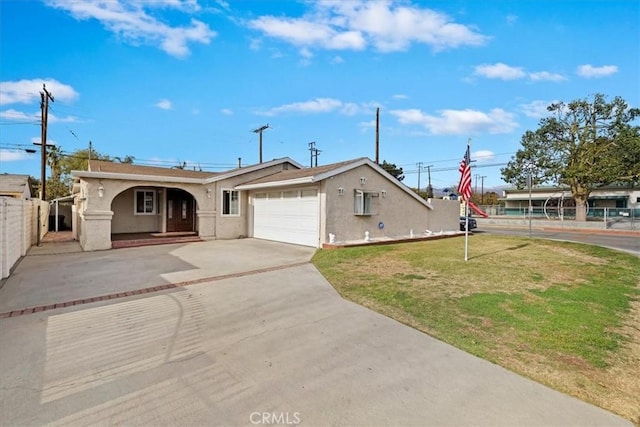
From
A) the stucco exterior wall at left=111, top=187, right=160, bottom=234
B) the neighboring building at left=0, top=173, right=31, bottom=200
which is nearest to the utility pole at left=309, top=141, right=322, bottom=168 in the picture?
the stucco exterior wall at left=111, top=187, right=160, bottom=234

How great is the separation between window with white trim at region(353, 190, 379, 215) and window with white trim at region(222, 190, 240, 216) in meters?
6.32

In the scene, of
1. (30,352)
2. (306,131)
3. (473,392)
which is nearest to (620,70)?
(473,392)

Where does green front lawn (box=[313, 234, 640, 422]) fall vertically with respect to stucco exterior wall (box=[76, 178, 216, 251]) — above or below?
below

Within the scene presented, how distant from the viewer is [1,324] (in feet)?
15.2

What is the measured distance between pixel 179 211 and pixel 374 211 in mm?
10590

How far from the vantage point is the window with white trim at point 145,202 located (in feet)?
55.0

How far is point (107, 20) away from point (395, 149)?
2761 centimetres

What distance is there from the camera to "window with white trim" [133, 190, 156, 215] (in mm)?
16750

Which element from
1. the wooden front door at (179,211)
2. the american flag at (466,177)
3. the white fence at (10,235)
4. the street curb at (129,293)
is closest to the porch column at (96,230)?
the white fence at (10,235)

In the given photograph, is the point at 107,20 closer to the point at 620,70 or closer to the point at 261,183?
the point at 261,183

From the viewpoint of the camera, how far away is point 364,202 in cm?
1366

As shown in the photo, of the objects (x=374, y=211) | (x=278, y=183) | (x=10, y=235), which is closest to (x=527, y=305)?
(x=374, y=211)

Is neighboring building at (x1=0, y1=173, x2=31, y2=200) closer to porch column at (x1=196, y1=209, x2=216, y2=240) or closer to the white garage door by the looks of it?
porch column at (x1=196, y1=209, x2=216, y2=240)

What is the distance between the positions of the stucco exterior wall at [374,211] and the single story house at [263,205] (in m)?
0.04
